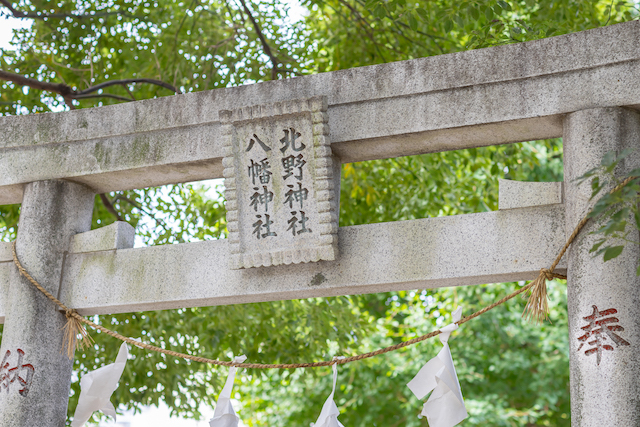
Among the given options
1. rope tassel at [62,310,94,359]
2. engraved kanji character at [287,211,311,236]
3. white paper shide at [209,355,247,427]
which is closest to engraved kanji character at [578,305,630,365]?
engraved kanji character at [287,211,311,236]

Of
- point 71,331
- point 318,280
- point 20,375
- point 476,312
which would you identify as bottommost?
point 20,375

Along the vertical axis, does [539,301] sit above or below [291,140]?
below

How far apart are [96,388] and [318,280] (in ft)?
3.96

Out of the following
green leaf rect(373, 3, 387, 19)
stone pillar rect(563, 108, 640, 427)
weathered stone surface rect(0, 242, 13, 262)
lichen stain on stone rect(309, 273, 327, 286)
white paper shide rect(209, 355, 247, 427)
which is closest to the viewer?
stone pillar rect(563, 108, 640, 427)

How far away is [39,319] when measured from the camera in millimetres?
3402

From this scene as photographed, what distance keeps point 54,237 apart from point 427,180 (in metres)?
3.34

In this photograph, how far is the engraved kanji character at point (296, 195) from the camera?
3141mm

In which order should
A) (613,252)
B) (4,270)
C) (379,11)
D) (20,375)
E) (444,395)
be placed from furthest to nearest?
(379,11), (4,270), (20,375), (444,395), (613,252)

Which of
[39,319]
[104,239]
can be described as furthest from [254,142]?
[39,319]

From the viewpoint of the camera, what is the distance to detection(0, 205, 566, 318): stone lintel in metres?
2.87

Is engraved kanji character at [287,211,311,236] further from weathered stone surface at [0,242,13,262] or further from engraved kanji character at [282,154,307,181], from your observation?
weathered stone surface at [0,242,13,262]

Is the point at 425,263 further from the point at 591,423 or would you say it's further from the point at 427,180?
the point at 427,180

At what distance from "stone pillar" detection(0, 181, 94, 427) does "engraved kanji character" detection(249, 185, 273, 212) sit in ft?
3.26

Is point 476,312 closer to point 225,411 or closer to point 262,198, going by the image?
point 262,198
